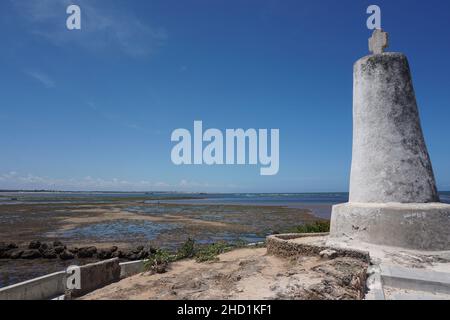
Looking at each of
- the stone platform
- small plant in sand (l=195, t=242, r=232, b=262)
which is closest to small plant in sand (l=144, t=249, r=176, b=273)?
small plant in sand (l=195, t=242, r=232, b=262)

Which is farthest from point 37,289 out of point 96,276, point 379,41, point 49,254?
point 379,41

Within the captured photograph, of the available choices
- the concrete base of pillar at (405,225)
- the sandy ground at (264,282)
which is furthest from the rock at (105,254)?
the concrete base of pillar at (405,225)

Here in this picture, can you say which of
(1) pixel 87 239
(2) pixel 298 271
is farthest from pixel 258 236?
(2) pixel 298 271

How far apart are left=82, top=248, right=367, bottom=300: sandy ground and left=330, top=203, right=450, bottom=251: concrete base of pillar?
128cm

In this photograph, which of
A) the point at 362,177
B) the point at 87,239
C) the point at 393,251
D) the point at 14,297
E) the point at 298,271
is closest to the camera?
the point at 298,271

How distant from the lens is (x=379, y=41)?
9164 mm

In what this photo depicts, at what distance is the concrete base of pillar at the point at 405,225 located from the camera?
24.8 ft

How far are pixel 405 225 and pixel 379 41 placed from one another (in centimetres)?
471

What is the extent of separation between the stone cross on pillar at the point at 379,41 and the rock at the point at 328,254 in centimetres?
525

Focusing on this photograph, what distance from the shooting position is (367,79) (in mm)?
9070

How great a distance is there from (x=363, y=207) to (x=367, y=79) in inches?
129

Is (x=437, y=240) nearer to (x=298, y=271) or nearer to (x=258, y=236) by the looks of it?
(x=298, y=271)

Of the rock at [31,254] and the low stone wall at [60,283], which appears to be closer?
the low stone wall at [60,283]

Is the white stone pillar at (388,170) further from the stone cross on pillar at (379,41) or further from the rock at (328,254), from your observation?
the rock at (328,254)
